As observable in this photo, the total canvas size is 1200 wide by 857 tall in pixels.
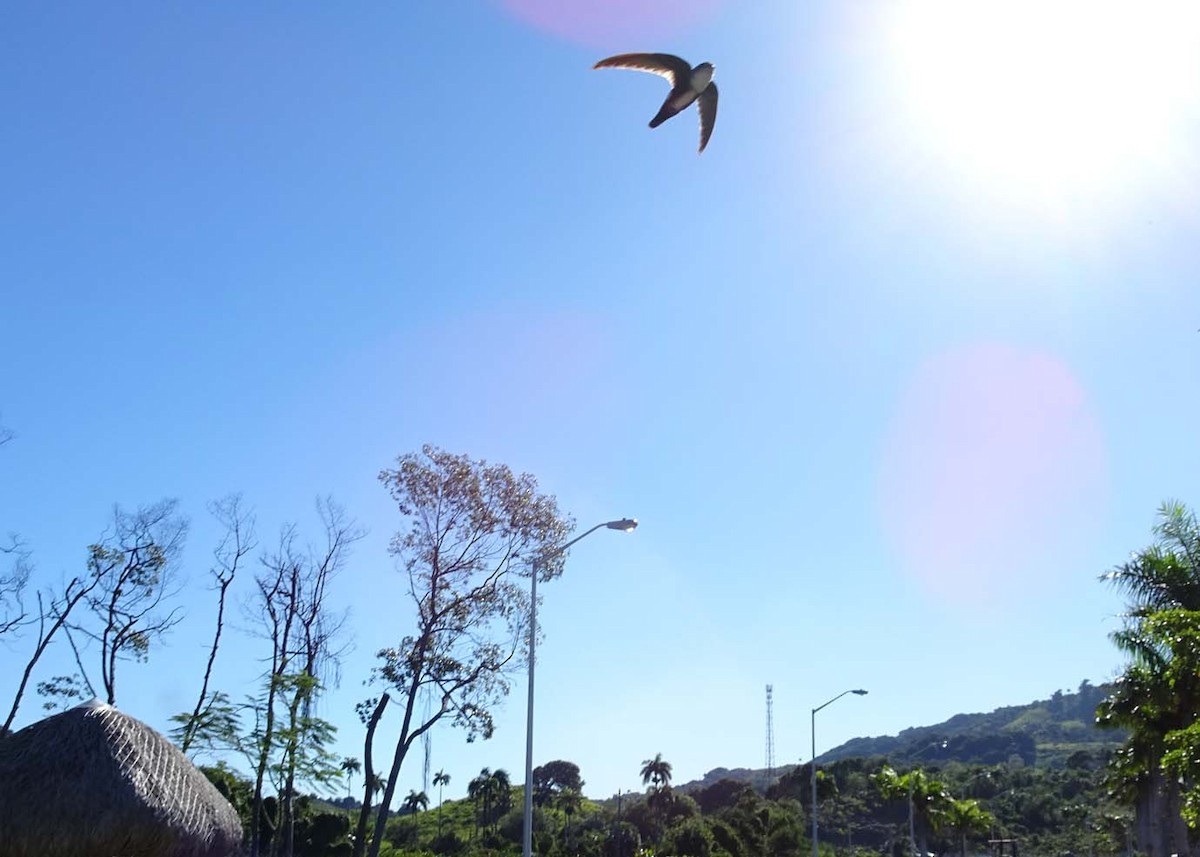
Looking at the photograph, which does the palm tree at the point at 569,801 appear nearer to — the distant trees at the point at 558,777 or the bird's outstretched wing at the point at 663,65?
the distant trees at the point at 558,777

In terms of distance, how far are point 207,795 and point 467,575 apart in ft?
52.2

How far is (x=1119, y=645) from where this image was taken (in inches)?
989

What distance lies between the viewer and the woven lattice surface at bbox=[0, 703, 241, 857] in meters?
17.0

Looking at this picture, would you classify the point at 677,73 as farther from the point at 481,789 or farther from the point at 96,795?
the point at 481,789

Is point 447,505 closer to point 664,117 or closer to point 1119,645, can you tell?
point 1119,645

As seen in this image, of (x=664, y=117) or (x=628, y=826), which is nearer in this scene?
(x=664, y=117)

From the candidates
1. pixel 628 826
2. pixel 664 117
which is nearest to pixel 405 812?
pixel 628 826

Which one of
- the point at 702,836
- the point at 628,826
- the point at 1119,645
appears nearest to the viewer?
the point at 1119,645

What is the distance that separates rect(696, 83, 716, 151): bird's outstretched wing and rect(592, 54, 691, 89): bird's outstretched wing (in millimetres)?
386

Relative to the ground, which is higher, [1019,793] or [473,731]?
[473,731]

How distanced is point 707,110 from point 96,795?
1440 cm

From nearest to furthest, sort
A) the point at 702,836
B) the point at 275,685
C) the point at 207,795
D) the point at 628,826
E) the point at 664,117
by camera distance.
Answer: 1. the point at 664,117
2. the point at 207,795
3. the point at 275,685
4. the point at 702,836
5. the point at 628,826

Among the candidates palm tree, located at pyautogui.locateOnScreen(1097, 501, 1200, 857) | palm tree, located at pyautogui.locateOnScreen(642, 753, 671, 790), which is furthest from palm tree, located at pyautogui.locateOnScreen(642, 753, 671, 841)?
palm tree, located at pyautogui.locateOnScreen(1097, 501, 1200, 857)

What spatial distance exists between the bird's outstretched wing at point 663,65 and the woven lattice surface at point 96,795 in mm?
14200
